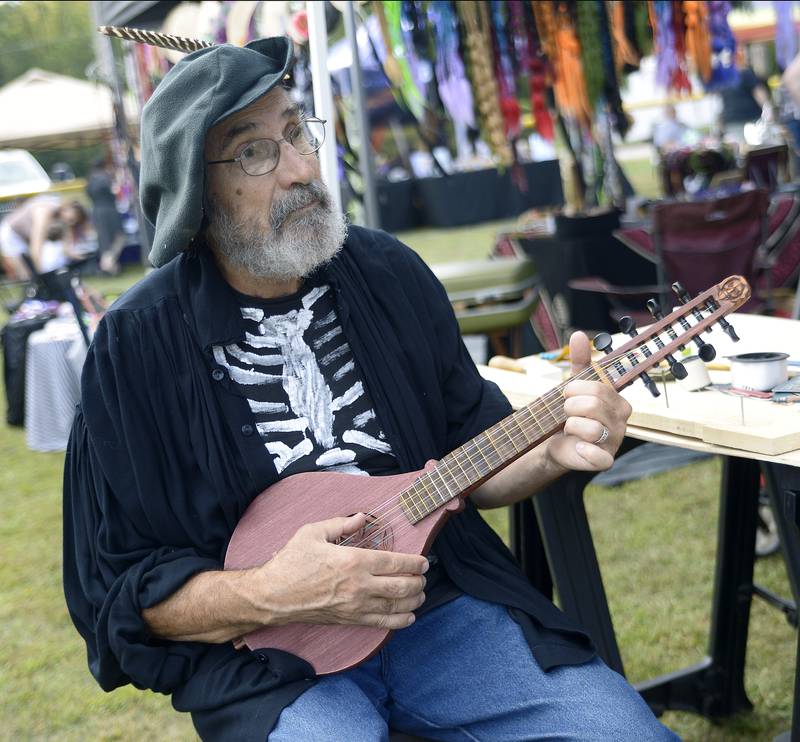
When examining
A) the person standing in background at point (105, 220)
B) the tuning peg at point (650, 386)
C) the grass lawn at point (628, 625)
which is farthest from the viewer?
the person standing in background at point (105, 220)

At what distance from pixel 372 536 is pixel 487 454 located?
27 cm

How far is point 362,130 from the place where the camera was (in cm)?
435

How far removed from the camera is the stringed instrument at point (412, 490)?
171cm

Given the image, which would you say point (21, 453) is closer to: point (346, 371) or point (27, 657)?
point (27, 657)

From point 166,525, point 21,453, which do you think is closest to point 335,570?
point 166,525

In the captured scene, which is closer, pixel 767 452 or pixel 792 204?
pixel 767 452

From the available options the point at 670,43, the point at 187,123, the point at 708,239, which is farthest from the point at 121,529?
the point at 708,239

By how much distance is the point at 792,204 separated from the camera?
618 centimetres

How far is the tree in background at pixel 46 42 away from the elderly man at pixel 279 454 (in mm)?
47671

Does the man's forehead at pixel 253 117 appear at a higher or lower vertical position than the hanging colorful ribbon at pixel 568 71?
higher

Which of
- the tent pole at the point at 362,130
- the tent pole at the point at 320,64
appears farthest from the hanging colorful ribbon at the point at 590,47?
the tent pole at the point at 320,64

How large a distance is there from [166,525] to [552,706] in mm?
763

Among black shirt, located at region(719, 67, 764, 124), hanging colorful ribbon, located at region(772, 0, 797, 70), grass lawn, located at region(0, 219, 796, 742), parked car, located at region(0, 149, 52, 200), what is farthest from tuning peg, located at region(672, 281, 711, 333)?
parked car, located at region(0, 149, 52, 200)

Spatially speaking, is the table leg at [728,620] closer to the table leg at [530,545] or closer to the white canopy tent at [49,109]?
the table leg at [530,545]
